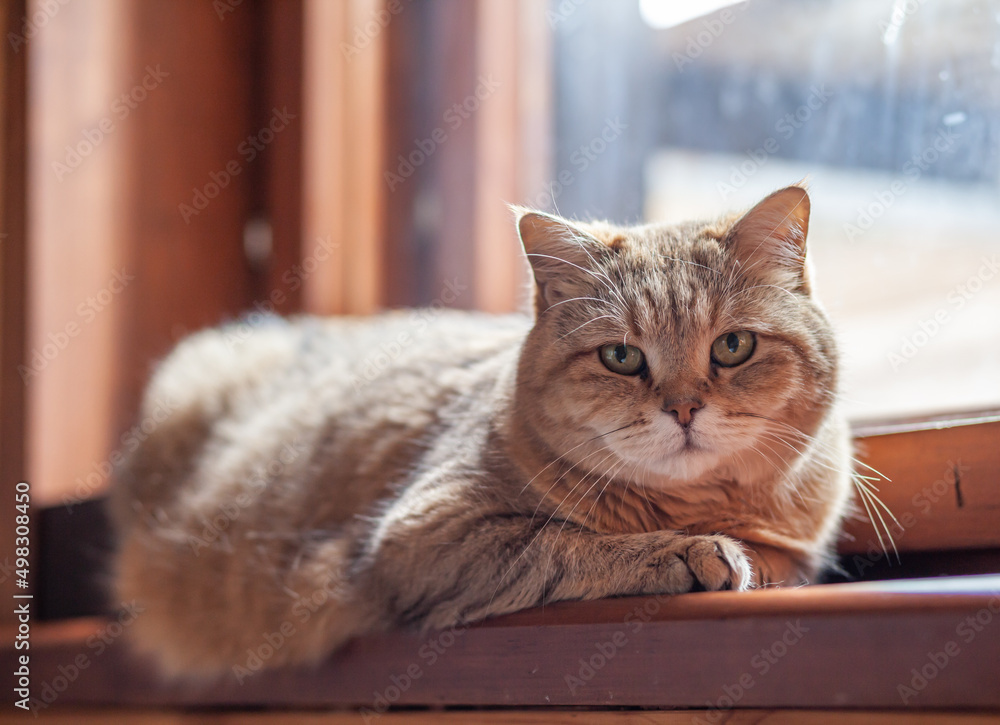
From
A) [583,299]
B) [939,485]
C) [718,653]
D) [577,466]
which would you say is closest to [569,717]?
[718,653]

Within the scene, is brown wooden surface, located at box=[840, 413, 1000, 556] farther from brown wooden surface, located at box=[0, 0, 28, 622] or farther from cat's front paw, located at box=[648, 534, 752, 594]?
brown wooden surface, located at box=[0, 0, 28, 622]

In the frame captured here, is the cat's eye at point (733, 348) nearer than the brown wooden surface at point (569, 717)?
No

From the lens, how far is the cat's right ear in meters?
1.30

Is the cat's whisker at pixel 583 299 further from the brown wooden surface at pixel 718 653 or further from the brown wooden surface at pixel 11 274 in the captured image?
the brown wooden surface at pixel 11 274

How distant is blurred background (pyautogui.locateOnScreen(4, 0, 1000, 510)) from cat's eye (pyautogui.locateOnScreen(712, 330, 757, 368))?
47cm

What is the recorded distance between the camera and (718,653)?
96 centimetres

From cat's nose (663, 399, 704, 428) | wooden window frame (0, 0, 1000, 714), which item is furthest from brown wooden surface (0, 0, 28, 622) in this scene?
cat's nose (663, 399, 704, 428)

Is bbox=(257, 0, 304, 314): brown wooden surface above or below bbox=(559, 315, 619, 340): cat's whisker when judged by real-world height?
above

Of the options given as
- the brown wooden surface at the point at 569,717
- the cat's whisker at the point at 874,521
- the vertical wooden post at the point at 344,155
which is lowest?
the brown wooden surface at the point at 569,717

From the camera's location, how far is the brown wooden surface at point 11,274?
230 cm

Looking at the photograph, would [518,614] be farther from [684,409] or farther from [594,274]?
[594,274]

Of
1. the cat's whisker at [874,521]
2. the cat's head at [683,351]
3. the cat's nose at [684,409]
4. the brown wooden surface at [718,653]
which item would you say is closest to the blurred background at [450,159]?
the cat's whisker at [874,521]

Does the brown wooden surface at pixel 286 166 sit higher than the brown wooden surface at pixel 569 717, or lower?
A: higher

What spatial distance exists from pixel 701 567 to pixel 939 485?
0.58m
